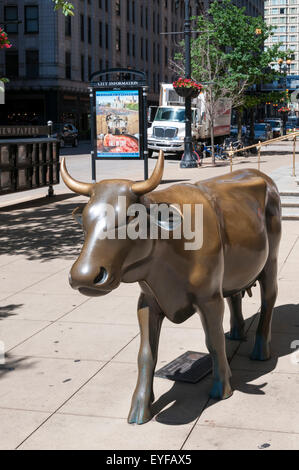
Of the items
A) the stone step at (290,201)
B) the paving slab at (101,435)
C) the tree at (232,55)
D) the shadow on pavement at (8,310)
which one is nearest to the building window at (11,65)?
the tree at (232,55)

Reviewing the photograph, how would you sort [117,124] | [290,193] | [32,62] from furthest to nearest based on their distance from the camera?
1. [32,62]
2. [117,124]
3. [290,193]

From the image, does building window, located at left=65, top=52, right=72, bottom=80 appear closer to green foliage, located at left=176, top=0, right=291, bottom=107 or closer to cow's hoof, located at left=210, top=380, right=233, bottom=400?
green foliage, located at left=176, top=0, right=291, bottom=107

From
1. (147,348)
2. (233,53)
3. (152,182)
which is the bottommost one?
(147,348)

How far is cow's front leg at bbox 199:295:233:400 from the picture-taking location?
4.84 m

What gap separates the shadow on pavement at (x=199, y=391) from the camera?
193 inches

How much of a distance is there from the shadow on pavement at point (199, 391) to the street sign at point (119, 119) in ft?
43.3

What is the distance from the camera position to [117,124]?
63.6 feet

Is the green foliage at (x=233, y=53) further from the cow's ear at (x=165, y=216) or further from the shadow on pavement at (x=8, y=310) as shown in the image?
the cow's ear at (x=165, y=216)

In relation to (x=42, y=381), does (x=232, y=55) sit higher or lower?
higher

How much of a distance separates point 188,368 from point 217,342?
0.86 metres

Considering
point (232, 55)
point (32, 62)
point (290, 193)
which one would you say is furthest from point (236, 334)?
point (32, 62)

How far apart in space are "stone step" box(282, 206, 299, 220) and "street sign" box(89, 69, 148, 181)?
5.11m

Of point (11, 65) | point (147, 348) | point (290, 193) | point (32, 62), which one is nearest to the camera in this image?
point (147, 348)

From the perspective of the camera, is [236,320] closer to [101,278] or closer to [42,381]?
[42,381]
